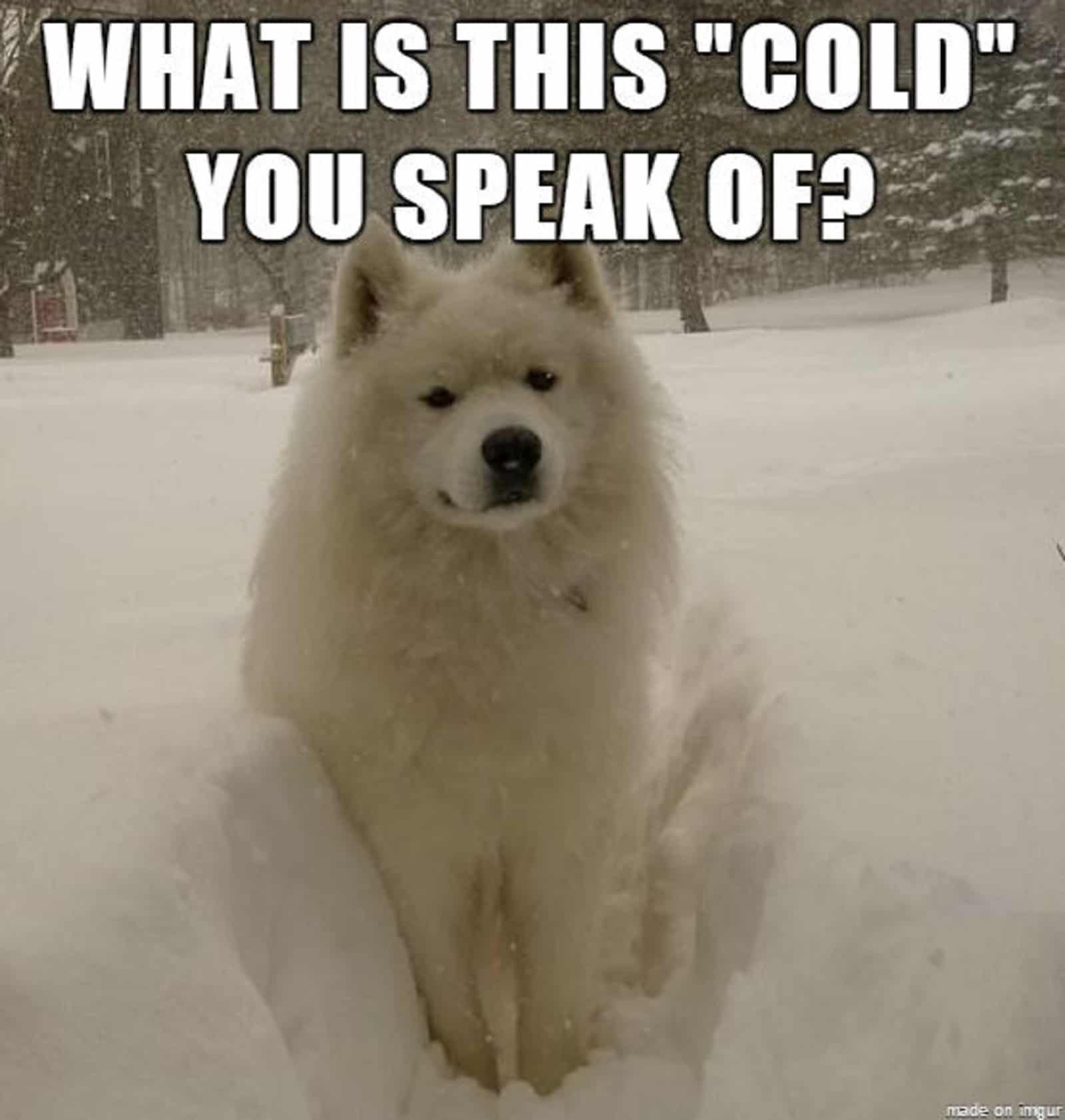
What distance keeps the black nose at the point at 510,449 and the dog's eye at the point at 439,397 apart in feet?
0.71

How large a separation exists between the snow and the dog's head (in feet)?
2.11

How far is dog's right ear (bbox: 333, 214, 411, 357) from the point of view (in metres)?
2.31

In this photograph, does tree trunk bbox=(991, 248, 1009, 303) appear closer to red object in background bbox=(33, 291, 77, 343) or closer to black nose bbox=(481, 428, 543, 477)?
red object in background bbox=(33, 291, 77, 343)

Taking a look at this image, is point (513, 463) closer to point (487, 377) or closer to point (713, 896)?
point (487, 377)

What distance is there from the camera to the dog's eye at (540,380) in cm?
224

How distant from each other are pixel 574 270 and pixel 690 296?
1218 cm

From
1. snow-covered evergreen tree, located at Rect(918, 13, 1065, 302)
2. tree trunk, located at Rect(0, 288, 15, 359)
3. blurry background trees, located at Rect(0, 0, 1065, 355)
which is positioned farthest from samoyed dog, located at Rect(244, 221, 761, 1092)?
snow-covered evergreen tree, located at Rect(918, 13, 1065, 302)

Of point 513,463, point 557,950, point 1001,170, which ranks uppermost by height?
point 1001,170

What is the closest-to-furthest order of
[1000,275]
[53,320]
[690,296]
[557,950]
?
[557,950]
[690,296]
[53,320]
[1000,275]

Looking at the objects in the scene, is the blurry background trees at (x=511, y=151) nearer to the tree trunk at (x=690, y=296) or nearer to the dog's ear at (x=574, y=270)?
the tree trunk at (x=690, y=296)

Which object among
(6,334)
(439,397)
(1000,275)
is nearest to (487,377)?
(439,397)

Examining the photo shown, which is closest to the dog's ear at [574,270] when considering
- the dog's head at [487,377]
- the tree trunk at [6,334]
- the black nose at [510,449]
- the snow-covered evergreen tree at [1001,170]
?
the dog's head at [487,377]

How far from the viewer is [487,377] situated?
7.28 feet

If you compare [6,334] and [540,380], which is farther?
[6,334]
